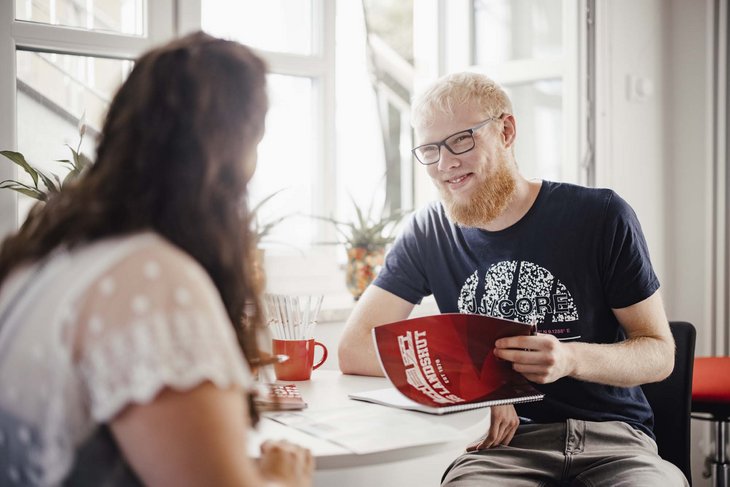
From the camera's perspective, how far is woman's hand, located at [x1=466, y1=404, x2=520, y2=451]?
5.04 ft

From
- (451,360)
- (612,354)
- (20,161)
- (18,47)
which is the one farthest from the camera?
(18,47)

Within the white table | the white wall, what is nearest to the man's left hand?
the white table

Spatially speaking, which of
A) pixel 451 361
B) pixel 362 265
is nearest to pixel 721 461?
pixel 362 265

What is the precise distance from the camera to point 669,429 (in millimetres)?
1733

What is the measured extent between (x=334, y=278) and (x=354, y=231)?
0.28 meters

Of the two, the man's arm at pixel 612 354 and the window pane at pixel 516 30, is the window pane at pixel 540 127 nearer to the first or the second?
the window pane at pixel 516 30

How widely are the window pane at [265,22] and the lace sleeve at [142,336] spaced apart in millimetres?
1918

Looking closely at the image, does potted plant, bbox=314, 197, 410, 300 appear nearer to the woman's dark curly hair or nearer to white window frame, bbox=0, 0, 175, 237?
white window frame, bbox=0, 0, 175, 237

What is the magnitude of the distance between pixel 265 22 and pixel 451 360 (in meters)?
1.61

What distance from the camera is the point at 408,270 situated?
1827 millimetres

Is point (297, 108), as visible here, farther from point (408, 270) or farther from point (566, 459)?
point (566, 459)

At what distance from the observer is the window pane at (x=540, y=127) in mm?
2818

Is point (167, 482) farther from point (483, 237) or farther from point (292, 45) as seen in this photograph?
point (292, 45)

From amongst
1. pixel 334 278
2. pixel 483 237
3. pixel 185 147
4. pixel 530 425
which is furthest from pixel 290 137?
pixel 185 147
